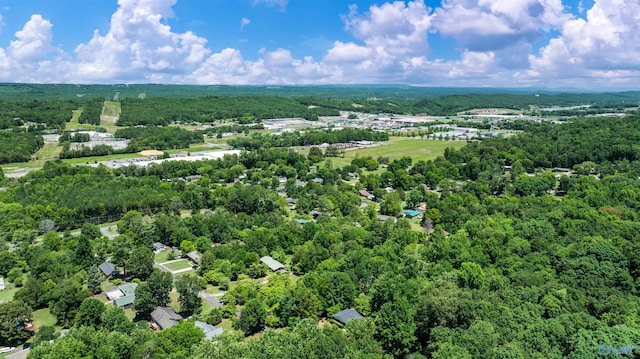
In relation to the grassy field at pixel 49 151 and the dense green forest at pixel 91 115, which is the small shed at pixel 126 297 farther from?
the dense green forest at pixel 91 115

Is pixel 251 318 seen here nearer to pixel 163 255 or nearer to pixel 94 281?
pixel 94 281

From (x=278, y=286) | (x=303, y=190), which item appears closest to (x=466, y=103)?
(x=303, y=190)

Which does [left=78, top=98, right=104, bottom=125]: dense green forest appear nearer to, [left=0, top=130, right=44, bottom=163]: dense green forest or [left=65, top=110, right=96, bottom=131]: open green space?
[left=65, top=110, right=96, bottom=131]: open green space

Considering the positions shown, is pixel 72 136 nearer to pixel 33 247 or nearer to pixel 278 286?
pixel 33 247

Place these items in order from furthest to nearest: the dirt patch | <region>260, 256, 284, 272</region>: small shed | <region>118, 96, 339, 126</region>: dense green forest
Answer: <region>118, 96, 339, 126</region>: dense green forest → the dirt patch → <region>260, 256, 284, 272</region>: small shed

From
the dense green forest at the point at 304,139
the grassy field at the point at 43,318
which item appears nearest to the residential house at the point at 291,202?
the grassy field at the point at 43,318

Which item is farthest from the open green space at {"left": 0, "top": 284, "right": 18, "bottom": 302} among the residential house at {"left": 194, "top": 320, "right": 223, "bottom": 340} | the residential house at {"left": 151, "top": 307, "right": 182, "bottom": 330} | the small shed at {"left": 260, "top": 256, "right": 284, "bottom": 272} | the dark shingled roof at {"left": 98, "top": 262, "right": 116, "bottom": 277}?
the small shed at {"left": 260, "top": 256, "right": 284, "bottom": 272}

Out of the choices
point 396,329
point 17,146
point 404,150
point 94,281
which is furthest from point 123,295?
point 404,150
